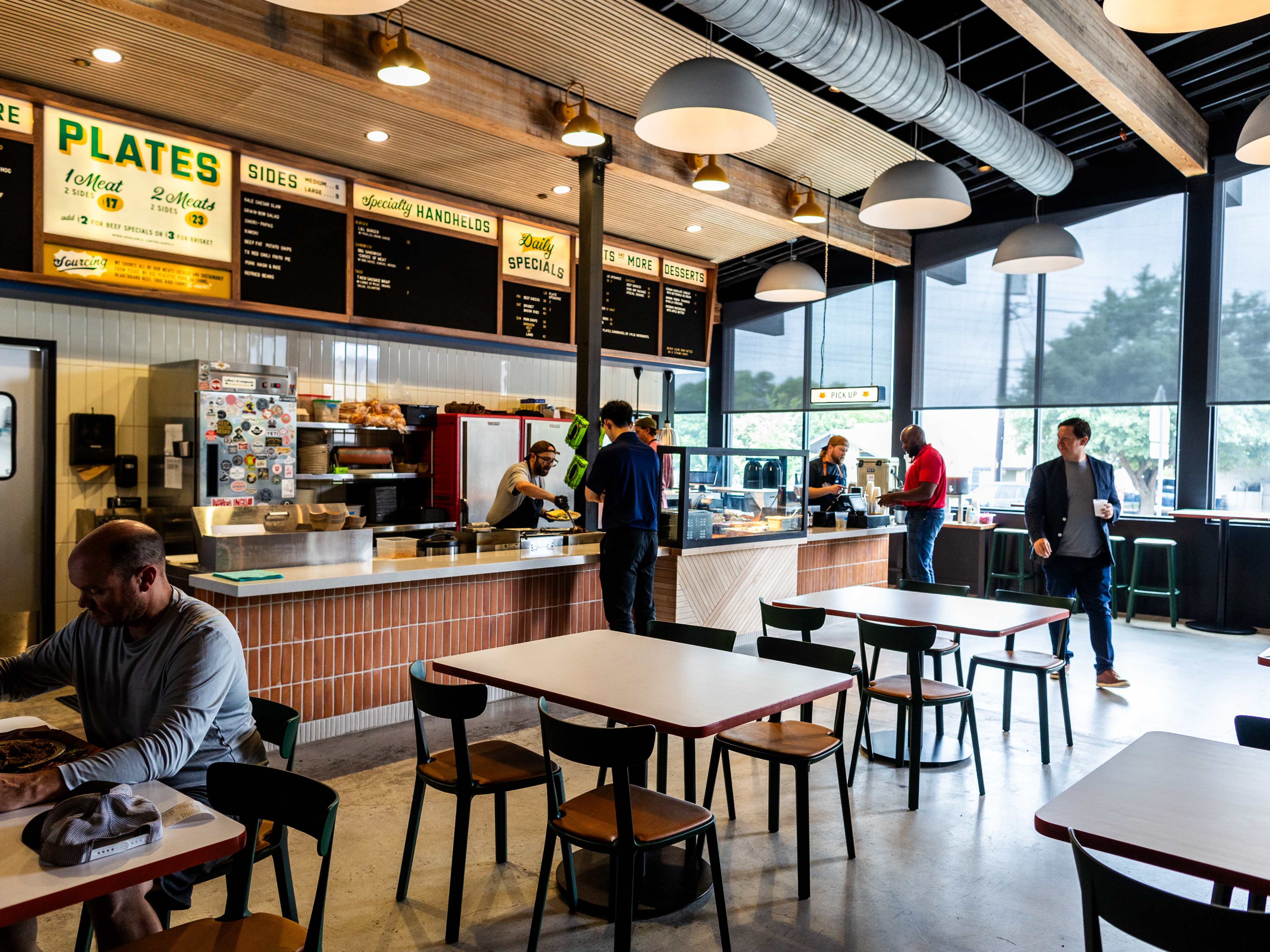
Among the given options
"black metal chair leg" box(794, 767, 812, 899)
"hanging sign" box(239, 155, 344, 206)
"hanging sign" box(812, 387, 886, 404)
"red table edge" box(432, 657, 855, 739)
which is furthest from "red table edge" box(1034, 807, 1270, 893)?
"hanging sign" box(812, 387, 886, 404)

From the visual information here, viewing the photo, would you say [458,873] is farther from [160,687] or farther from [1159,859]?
[1159,859]

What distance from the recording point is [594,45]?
5543 mm

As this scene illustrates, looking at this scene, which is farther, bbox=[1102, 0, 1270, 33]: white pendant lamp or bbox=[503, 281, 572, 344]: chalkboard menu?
bbox=[503, 281, 572, 344]: chalkboard menu

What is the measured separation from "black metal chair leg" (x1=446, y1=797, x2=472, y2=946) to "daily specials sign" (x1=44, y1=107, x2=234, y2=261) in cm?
475

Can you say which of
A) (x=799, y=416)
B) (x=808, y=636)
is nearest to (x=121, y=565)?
(x=808, y=636)

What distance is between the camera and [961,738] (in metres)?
4.49

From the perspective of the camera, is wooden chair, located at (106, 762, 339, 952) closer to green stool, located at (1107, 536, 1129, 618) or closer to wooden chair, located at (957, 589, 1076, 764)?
wooden chair, located at (957, 589, 1076, 764)

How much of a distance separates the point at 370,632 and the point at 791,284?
482 centimetres

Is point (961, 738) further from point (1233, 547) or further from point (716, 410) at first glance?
point (716, 410)

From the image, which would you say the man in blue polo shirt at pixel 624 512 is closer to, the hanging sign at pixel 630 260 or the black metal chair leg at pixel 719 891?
the black metal chair leg at pixel 719 891

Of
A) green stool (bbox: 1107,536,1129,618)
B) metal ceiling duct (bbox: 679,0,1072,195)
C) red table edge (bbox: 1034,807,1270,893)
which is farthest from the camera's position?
green stool (bbox: 1107,536,1129,618)

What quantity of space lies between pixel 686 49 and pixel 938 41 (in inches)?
83.9

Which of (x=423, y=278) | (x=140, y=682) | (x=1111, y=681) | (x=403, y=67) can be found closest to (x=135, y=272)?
(x=423, y=278)

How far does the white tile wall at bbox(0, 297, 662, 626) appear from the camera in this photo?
593 cm
